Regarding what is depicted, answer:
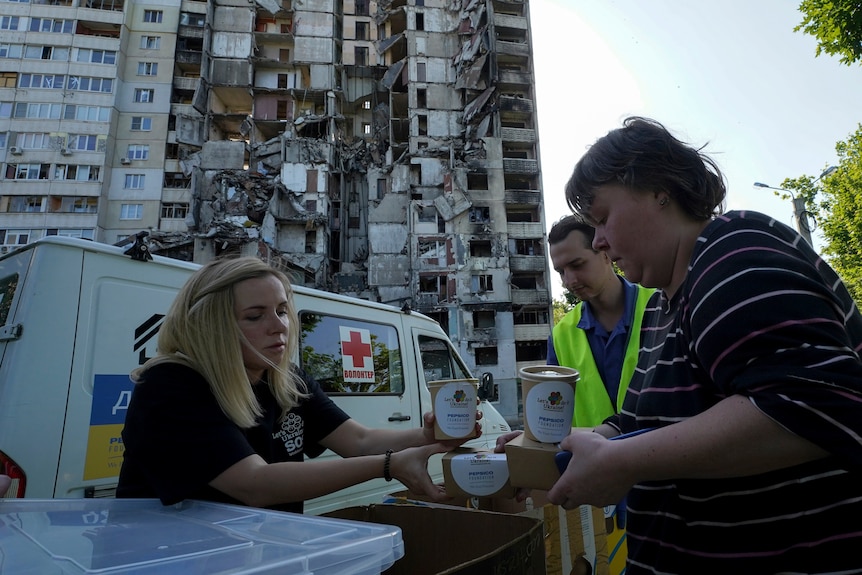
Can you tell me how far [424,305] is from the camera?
3164 centimetres

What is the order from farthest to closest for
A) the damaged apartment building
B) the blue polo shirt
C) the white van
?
the damaged apartment building < the blue polo shirt < the white van

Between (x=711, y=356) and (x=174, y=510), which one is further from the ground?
(x=711, y=356)

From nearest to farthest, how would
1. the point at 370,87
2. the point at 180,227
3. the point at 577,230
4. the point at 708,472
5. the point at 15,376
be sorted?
the point at 708,472 < the point at 15,376 < the point at 577,230 < the point at 180,227 < the point at 370,87

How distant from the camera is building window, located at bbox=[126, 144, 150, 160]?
3497 centimetres

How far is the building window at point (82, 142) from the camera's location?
111 feet

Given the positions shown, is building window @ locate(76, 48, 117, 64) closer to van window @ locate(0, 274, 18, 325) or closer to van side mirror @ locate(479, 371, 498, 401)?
van window @ locate(0, 274, 18, 325)

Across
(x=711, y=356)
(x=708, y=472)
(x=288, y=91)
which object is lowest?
(x=708, y=472)

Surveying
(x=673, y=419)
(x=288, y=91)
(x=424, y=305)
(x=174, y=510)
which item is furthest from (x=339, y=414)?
(x=288, y=91)

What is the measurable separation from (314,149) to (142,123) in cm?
1376

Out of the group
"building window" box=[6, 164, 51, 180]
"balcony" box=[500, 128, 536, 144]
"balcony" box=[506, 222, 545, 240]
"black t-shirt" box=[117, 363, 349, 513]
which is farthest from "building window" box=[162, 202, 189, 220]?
"black t-shirt" box=[117, 363, 349, 513]

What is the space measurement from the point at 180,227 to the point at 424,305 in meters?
18.8

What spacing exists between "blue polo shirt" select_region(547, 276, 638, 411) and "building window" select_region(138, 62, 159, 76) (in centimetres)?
4419

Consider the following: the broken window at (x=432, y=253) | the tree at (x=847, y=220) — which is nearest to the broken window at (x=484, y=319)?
the broken window at (x=432, y=253)

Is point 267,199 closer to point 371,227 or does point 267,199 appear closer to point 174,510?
point 371,227
